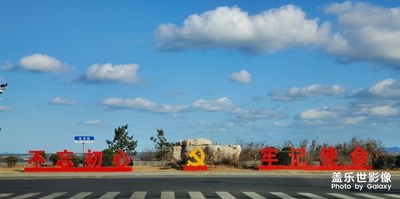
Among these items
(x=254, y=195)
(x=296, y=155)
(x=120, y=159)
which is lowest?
(x=254, y=195)

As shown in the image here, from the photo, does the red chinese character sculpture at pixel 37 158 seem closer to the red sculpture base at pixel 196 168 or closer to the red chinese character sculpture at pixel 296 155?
the red sculpture base at pixel 196 168

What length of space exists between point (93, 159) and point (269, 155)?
40.9 ft

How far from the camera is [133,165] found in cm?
4162

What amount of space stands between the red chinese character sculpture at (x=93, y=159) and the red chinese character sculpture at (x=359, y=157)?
57.3 feet

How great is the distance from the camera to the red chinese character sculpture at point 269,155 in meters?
37.1

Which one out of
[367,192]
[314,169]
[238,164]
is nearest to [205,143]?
[238,164]

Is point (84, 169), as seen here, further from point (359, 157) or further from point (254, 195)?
point (254, 195)

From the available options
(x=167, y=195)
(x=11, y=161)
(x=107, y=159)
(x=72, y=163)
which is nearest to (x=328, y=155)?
(x=107, y=159)

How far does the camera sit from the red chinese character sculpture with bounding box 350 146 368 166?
36.2 m

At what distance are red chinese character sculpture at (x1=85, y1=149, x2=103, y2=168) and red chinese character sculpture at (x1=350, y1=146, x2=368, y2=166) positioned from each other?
17.5 m

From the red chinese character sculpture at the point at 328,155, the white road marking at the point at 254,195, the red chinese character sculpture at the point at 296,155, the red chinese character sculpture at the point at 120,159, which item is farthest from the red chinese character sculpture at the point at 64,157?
the white road marking at the point at 254,195

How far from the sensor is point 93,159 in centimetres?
3788

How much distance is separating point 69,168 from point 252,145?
14.7 meters

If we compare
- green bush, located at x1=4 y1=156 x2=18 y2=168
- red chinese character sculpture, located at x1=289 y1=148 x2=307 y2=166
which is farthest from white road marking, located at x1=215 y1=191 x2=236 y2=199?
green bush, located at x1=4 y1=156 x2=18 y2=168
